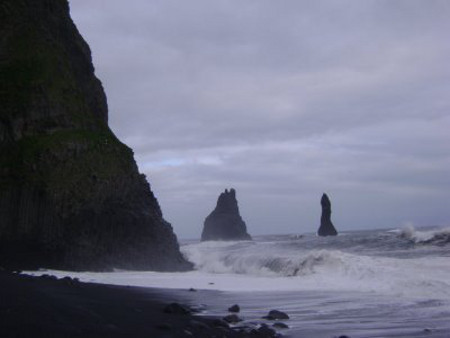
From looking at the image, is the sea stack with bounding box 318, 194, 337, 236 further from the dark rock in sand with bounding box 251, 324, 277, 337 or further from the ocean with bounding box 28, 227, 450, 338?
the dark rock in sand with bounding box 251, 324, 277, 337

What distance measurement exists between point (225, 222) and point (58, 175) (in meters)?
74.8

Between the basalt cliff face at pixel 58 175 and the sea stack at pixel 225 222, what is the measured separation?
65814mm

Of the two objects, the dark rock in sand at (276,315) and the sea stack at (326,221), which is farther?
the sea stack at (326,221)

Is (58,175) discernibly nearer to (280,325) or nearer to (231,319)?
(231,319)

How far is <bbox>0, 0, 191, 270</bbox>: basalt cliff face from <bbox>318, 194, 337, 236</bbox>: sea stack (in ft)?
212

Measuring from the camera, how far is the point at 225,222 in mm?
103062

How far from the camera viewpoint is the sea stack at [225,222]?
102562 mm

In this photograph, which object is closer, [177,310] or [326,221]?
[177,310]

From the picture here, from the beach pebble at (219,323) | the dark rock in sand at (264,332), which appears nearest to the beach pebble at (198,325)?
the beach pebble at (219,323)

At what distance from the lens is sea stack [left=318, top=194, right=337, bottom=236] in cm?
9862

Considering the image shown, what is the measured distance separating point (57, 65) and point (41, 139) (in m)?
6.59

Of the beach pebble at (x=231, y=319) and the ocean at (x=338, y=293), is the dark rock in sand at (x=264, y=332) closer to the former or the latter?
the ocean at (x=338, y=293)

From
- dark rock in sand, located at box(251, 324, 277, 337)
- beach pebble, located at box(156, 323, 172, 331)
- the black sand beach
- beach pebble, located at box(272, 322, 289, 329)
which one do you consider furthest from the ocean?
beach pebble, located at box(156, 323, 172, 331)

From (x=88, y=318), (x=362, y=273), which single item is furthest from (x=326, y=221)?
(x=88, y=318)
